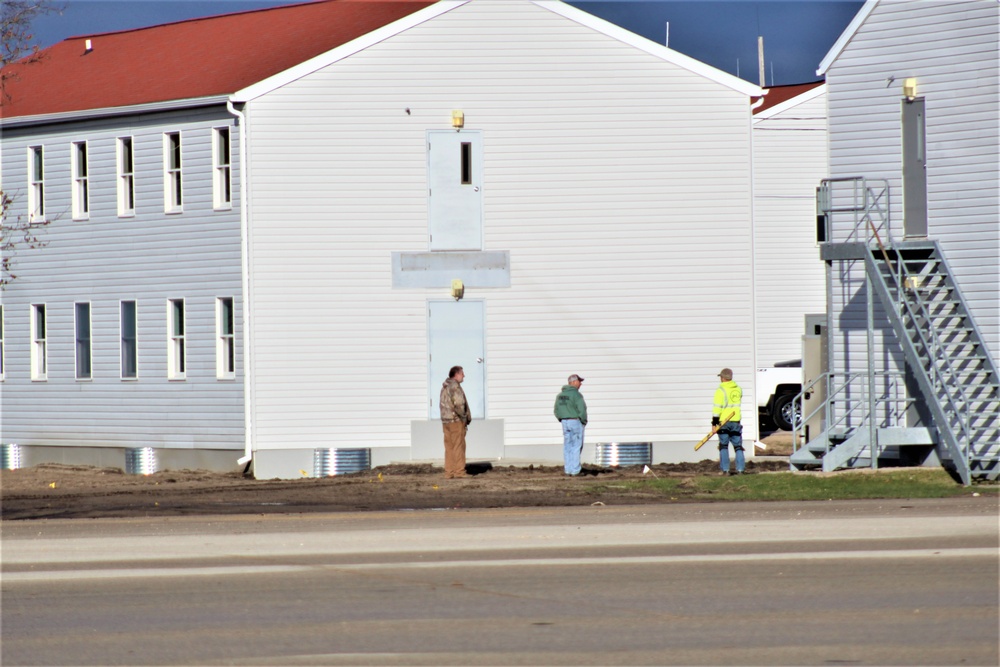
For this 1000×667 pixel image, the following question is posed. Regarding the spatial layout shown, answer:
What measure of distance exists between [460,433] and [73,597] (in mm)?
12738

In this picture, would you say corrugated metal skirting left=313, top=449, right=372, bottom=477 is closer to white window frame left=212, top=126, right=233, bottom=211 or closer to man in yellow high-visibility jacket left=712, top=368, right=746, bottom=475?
white window frame left=212, top=126, right=233, bottom=211

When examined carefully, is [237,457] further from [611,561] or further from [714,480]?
[611,561]

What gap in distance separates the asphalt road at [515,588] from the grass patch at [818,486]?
1.94m

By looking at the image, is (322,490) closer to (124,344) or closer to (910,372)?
(124,344)

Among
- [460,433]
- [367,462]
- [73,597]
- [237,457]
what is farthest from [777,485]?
[73,597]

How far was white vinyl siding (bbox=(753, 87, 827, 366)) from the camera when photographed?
3766cm

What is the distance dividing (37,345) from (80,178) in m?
3.78

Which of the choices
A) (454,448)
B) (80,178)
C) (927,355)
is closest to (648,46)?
(927,355)

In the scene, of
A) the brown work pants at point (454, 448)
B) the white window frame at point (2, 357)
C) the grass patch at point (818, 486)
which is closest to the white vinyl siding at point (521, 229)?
the brown work pants at point (454, 448)

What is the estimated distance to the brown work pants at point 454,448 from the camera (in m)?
24.8

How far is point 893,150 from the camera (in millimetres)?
24719

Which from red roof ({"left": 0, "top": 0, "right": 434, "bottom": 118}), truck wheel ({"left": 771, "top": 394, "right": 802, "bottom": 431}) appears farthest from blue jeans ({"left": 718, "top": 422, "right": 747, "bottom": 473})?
red roof ({"left": 0, "top": 0, "right": 434, "bottom": 118})

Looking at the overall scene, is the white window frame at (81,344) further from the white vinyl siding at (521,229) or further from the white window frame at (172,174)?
the white vinyl siding at (521,229)

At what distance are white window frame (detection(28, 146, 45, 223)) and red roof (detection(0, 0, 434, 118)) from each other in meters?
0.91
